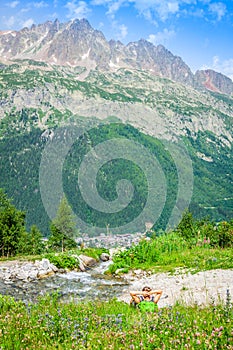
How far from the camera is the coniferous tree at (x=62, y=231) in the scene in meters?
65.1

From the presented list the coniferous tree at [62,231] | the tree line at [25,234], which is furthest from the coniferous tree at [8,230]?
the coniferous tree at [62,231]

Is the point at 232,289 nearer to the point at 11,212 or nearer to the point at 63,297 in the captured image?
the point at 63,297

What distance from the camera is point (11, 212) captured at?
117 feet

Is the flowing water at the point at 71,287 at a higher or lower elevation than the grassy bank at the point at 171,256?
lower

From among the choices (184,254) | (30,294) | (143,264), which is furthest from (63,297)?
(184,254)

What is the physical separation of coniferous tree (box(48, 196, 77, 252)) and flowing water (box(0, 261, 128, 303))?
4102cm

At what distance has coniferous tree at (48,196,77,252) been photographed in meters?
65.1

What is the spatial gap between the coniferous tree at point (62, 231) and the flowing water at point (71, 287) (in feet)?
135

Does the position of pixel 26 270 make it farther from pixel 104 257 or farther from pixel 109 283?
pixel 104 257

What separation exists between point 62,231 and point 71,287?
51.1 m

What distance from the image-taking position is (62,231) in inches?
2783

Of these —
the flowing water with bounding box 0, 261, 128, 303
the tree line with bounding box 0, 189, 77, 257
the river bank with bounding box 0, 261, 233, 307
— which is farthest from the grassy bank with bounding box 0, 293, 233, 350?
the tree line with bounding box 0, 189, 77, 257

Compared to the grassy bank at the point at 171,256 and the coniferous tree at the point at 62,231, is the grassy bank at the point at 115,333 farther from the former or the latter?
the coniferous tree at the point at 62,231

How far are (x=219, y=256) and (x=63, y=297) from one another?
11.1m
